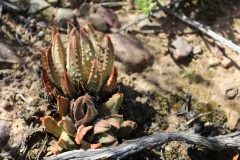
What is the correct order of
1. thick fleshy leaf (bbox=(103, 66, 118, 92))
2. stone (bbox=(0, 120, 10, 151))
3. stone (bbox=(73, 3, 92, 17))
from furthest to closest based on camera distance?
stone (bbox=(73, 3, 92, 17))
stone (bbox=(0, 120, 10, 151))
thick fleshy leaf (bbox=(103, 66, 118, 92))

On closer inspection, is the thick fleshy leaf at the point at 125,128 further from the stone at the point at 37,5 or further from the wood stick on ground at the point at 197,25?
the stone at the point at 37,5

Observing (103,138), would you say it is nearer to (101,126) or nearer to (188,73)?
(101,126)

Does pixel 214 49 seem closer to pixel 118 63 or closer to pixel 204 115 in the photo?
pixel 204 115

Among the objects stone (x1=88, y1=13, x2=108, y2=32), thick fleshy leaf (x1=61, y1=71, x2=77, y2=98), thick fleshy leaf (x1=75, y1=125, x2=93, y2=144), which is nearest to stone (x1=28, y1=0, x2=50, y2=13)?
stone (x1=88, y1=13, x2=108, y2=32)

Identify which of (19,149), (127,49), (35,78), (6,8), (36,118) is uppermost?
(6,8)

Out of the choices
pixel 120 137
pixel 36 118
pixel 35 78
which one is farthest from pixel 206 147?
pixel 35 78

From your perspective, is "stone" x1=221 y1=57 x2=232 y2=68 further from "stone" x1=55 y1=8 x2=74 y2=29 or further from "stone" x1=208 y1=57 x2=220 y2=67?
"stone" x1=55 y1=8 x2=74 y2=29

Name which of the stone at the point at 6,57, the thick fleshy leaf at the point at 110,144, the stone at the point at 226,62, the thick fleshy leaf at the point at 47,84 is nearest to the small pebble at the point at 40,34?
the stone at the point at 6,57
